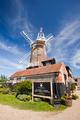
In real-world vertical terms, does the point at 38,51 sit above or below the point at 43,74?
above

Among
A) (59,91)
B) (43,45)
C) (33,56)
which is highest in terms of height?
(43,45)

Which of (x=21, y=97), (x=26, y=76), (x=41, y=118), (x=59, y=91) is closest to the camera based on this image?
(x=41, y=118)

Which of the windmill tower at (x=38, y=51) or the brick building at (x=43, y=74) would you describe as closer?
the brick building at (x=43, y=74)

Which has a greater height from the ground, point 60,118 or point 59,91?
point 59,91

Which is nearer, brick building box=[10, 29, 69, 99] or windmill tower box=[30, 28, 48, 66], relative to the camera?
brick building box=[10, 29, 69, 99]

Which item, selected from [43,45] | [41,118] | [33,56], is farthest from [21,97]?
[43,45]

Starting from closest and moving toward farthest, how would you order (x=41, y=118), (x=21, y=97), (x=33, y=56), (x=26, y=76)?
(x=41, y=118) → (x=21, y=97) → (x=26, y=76) → (x=33, y=56)

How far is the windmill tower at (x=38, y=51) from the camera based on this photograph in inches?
1276

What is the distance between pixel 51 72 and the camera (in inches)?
768

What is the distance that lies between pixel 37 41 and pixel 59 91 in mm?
19461

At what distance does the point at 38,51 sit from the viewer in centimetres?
3369

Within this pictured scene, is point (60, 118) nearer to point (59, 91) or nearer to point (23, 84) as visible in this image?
point (59, 91)

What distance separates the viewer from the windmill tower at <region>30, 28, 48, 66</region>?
106 ft

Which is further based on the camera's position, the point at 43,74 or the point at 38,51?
the point at 38,51
